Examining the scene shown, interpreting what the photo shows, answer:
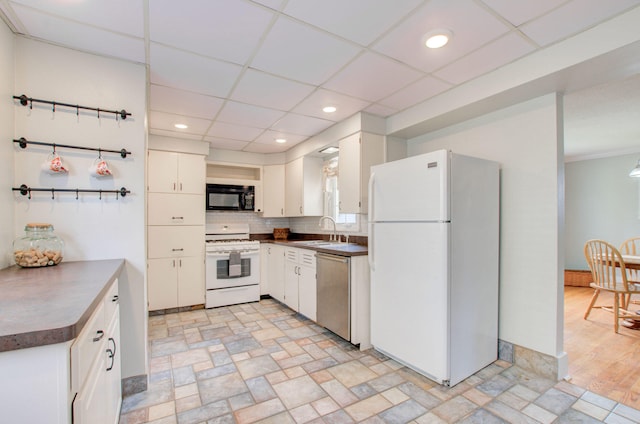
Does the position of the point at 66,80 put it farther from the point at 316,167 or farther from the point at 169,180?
the point at 316,167

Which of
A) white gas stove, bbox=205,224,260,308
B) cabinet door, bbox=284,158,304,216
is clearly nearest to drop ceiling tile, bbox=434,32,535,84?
cabinet door, bbox=284,158,304,216

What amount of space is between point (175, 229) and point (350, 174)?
246 centimetres

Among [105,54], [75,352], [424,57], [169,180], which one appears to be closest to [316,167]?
[169,180]

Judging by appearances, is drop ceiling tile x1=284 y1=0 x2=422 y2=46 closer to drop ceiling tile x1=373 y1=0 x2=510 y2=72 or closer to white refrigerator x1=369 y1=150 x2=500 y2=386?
drop ceiling tile x1=373 y1=0 x2=510 y2=72

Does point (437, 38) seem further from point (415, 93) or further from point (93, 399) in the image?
point (93, 399)

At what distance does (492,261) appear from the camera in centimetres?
245

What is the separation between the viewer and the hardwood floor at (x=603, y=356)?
2062 millimetres

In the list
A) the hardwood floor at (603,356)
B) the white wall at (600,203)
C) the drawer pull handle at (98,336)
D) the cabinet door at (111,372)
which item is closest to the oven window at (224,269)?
the cabinet door at (111,372)

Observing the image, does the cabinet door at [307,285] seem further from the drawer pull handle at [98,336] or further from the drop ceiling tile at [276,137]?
the drawer pull handle at [98,336]

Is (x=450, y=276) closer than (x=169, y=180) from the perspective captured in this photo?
Yes

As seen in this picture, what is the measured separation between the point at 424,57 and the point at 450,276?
5.09ft

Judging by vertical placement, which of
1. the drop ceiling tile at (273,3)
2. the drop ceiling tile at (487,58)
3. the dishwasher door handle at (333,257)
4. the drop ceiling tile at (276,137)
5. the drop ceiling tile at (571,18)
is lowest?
the dishwasher door handle at (333,257)

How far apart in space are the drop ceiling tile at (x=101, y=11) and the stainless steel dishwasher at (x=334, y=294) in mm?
2296

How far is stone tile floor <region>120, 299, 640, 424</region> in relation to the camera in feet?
5.91
